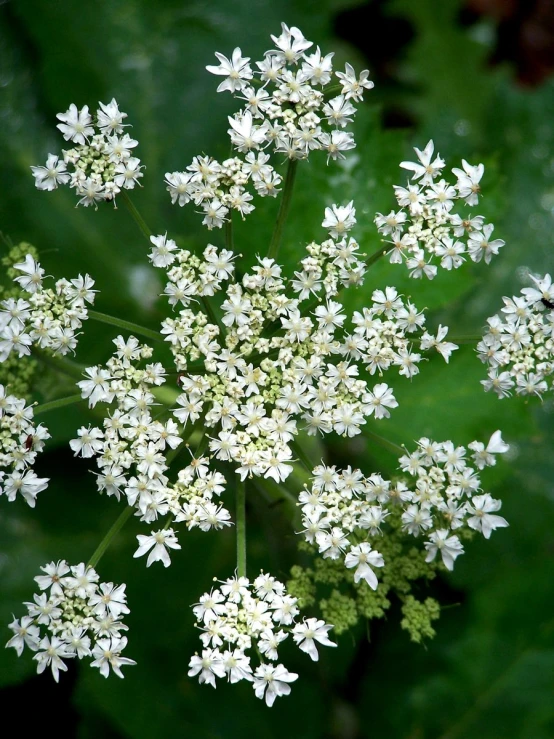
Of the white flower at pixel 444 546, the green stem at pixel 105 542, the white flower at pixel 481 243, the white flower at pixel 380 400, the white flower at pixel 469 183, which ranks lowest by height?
the green stem at pixel 105 542

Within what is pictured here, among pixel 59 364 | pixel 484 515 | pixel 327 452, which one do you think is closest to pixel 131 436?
pixel 59 364

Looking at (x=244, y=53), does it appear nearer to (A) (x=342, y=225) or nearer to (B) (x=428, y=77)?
(B) (x=428, y=77)

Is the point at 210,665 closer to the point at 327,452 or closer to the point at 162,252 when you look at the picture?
the point at 162,252

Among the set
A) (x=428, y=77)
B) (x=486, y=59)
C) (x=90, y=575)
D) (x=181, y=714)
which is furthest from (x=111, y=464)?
(x=486, y=59)

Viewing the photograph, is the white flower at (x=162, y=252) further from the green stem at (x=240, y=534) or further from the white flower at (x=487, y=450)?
the white flower at (x=487, y=450)

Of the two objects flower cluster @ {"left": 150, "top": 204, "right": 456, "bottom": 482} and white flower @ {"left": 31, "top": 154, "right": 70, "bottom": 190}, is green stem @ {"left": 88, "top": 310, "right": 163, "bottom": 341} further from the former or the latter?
white flower @ {"left": 31, "top": 154, "right": 70, "bottom": 190}

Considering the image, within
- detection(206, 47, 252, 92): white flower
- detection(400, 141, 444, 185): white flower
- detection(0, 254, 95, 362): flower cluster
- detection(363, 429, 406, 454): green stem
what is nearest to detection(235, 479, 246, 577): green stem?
detection(363, 429, 406, 454): green stem

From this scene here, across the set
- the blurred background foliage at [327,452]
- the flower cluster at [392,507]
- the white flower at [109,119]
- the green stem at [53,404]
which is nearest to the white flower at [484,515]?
the flower cluster at [392,507]
